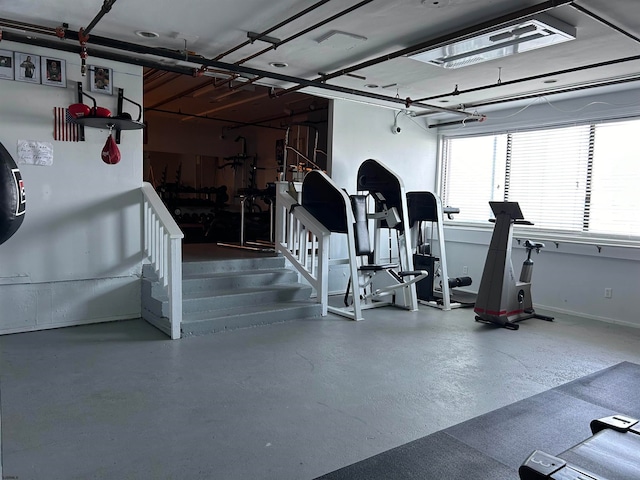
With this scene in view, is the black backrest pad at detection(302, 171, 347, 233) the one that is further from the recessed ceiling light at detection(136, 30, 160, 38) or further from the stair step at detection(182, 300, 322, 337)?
the recessed ceiling light at detection(136, 30, 160, 38)

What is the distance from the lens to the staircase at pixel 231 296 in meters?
5.02

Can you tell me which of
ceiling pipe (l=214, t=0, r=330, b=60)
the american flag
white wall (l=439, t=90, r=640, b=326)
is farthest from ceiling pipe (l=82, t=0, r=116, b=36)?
white wall (l=439, t=90, r=640, b=326)

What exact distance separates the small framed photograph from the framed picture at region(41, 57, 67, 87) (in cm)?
27

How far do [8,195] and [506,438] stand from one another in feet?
9.66

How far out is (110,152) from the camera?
5004 mm

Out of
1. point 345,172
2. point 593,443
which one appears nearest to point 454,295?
point 345,172

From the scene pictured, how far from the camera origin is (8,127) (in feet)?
15.1

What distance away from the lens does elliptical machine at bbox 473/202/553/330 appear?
5656mm

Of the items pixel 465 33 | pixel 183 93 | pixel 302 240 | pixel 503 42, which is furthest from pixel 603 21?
pixel 183 93

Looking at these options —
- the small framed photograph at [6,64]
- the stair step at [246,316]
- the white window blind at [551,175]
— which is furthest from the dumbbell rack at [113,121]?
the white window blind at [551,175]

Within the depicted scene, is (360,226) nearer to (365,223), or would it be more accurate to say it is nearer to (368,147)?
(365,223)

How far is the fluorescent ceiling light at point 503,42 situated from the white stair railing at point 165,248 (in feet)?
9.97

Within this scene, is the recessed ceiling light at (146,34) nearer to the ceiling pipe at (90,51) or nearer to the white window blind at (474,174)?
the ceiling pipe at (90,51)

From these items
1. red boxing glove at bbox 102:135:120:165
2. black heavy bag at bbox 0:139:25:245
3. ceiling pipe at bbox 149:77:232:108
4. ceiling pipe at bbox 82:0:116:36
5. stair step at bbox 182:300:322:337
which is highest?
ceiling pipe at bbox 149:77:232:108
